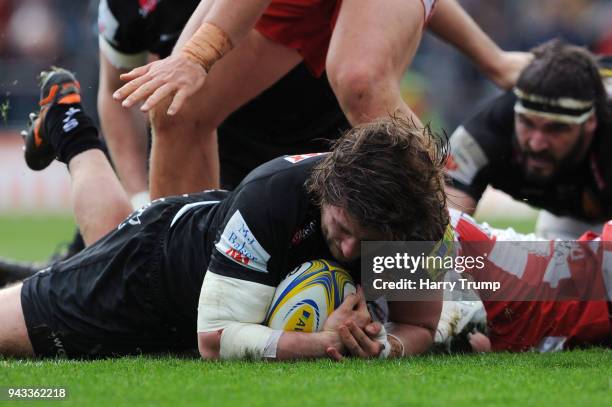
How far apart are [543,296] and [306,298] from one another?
4.18 feet

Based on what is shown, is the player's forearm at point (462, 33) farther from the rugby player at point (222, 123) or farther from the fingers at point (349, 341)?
the fingers at point (349, 341)

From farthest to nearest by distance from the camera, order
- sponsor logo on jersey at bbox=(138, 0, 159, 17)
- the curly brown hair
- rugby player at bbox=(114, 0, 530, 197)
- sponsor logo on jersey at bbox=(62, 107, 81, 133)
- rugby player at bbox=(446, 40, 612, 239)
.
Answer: rugby player at bbox=(446, 40, 612, 239)
sponsor logo on jersey at bbox=(138, 0, 159, 17)
sponsor logo on jersey at bbox=(62, 107, 81, 133)
rugby player at bbox=(114, 0, 530, 197)
the curly brown hair

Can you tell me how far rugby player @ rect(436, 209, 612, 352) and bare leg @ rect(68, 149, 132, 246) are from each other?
1.51m

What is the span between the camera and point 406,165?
3.63 m

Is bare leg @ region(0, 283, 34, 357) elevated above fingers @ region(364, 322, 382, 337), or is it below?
below

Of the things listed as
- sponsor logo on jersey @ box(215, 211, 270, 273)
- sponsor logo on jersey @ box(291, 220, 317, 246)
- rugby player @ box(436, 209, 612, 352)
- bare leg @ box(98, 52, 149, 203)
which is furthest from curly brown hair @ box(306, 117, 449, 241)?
bare leg @ box(98, 52, 149, 203)

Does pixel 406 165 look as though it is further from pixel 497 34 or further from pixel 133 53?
pixel 497 34

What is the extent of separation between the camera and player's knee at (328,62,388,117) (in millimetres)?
4129

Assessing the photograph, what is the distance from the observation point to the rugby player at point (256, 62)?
389 centimetres

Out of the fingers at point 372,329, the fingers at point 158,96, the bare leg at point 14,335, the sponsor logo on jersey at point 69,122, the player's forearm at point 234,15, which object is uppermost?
the player's forearm at point 234,15

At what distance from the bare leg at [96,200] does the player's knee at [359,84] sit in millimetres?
1323

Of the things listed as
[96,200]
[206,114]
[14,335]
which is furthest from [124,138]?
[14,335]

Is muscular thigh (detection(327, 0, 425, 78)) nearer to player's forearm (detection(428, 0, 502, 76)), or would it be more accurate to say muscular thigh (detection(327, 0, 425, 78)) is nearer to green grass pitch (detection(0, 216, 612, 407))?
green grass pitch (detection(0, 216, 612, 407))

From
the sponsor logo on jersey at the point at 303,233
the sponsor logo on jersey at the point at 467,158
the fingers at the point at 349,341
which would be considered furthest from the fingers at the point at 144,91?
the sponsor logo on jersey at the point at 467,158
